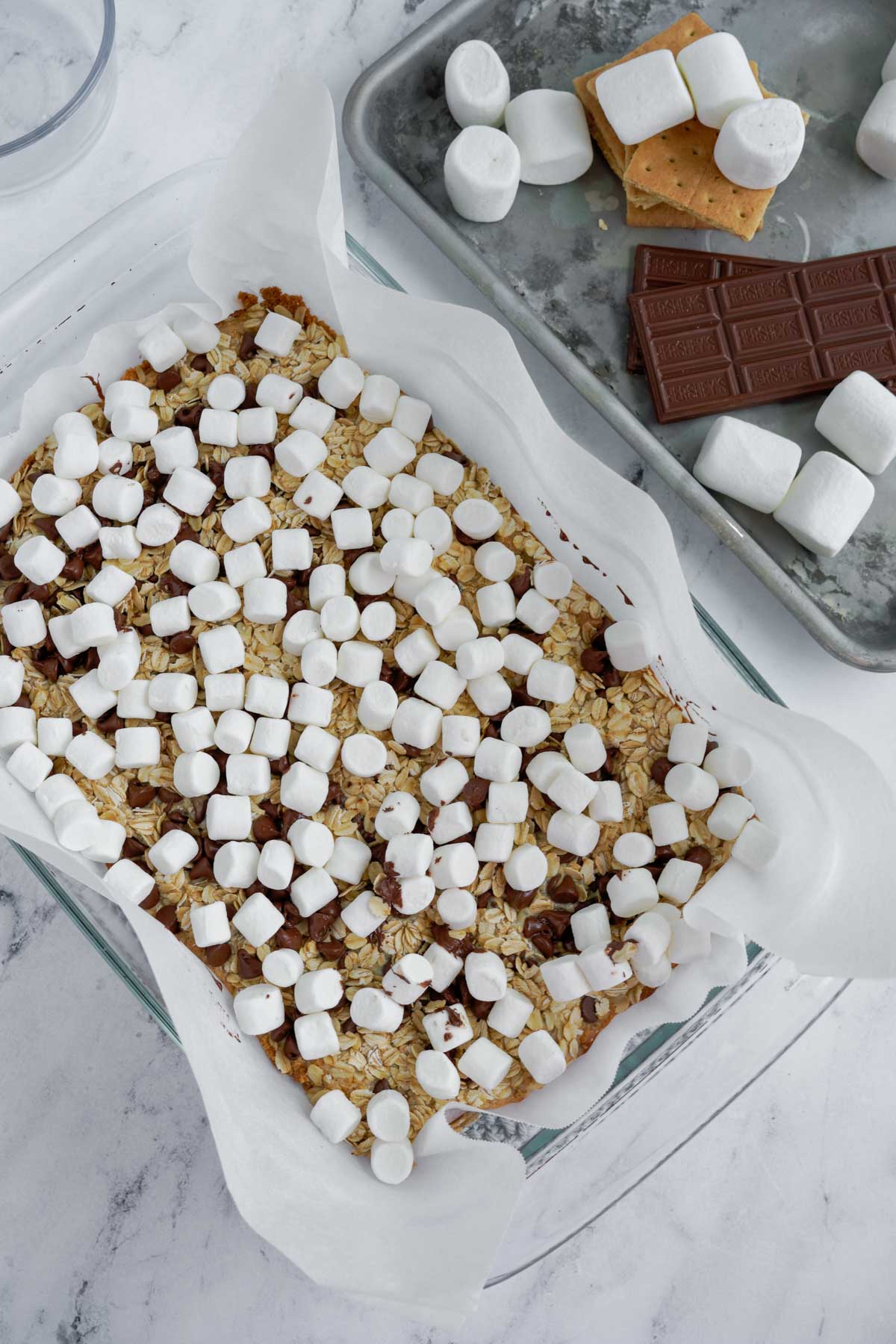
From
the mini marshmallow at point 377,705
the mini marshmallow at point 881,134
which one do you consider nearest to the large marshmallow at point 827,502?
the mini marshmallow at point 881,134

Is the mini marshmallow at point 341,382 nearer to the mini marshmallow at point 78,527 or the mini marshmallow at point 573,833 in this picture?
the mini marshmallow at point 78,527

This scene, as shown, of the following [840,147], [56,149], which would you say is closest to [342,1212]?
[56,149]

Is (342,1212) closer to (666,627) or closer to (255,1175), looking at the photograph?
(255,1175)

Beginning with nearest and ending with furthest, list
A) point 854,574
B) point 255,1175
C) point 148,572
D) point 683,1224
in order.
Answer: point 255,1175, point 148,572, point 854,574, point 683,1224

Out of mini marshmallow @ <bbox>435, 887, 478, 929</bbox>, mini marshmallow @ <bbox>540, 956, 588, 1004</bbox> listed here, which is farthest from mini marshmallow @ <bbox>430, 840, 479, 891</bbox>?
mini marshmallow @ <bbox>540, 956, 588, 1004</bbox>

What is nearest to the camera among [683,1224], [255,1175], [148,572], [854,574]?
[255,1175]

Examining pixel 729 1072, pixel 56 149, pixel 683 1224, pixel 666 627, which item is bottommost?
pixel 683 1224

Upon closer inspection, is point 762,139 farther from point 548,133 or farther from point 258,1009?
point 258,1009

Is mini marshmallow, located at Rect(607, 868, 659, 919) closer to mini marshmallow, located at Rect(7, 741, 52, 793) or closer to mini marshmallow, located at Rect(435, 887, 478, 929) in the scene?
mini marshmallow, located at Rect(435, 887, 478, 929)

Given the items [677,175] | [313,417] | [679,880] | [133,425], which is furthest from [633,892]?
[677,175]
